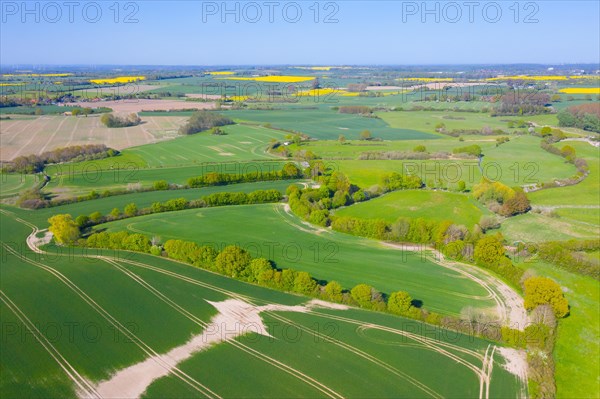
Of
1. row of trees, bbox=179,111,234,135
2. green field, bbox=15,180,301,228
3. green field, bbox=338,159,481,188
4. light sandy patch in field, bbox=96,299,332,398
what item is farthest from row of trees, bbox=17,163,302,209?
row of trees, bbox=179,111,234,135

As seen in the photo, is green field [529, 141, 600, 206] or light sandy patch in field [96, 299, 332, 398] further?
green field [529, 141, 600, 206]

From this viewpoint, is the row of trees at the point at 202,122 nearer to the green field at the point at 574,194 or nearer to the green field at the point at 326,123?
the green field at the point at 326,123

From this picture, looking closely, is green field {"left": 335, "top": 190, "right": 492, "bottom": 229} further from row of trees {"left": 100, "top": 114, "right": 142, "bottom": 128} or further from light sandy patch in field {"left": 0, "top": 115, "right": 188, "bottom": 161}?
row of trees {"left": 100, "top": 114, "right": 142, "bottom": 128}

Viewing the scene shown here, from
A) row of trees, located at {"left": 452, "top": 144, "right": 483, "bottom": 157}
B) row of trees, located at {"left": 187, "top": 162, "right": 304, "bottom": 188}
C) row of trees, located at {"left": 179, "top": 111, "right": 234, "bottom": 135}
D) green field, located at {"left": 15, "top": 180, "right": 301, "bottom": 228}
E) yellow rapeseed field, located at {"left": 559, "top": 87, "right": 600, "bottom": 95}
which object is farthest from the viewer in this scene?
yellow rapeseed field, located at {"left": 559, "top": 87, "right": 600, "bottom": 95}

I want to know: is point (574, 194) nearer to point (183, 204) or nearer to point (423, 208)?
point (423, 208)

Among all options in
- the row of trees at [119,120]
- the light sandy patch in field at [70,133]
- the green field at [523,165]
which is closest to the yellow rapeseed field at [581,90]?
the green field at [523,165]

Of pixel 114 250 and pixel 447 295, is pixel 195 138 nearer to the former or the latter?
pixel 114 250

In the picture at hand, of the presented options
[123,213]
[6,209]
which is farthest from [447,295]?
[6,209]

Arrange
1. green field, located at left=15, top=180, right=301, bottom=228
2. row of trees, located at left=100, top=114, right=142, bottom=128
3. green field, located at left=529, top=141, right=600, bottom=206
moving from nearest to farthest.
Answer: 1. green field, located at left=15, top=180, right=301, bottom=228
2. green field, located at left=529, top=141, right=600, bottom=206
3. row of trees, located at left=100, top=114, right=142, bottom=128
